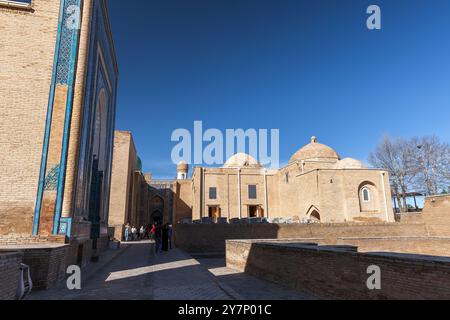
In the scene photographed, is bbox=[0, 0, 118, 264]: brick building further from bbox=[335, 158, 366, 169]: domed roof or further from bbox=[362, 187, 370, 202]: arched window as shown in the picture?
bbox=[335, 158, 366, 169]: domed roof

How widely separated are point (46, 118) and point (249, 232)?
11736 millimetres

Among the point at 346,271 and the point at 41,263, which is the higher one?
the point at 41,263

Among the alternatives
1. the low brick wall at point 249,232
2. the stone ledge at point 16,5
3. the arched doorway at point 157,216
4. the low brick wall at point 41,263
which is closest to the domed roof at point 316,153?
the low brick wall at point 249,232

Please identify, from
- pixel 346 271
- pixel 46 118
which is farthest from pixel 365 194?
pixel 46 118

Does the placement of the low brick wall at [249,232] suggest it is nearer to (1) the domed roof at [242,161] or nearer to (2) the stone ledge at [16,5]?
(2) the stone ledge at [16,5]

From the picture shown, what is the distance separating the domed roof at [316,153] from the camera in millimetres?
29875

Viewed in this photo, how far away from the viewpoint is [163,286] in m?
6.12

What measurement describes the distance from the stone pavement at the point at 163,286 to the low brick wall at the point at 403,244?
6.62m

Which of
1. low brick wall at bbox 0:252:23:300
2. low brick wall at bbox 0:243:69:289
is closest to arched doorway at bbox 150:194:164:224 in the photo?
low brick wall at bbox 0:243:69:289

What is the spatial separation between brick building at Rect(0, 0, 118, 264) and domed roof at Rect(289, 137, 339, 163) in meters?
24.3

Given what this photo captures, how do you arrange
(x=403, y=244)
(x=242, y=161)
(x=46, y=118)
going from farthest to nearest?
(x=242, y=161) < (x=403, y=244) < (x=46, y=118)

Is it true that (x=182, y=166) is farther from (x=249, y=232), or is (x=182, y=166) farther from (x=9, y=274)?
(x=9, y=274)
